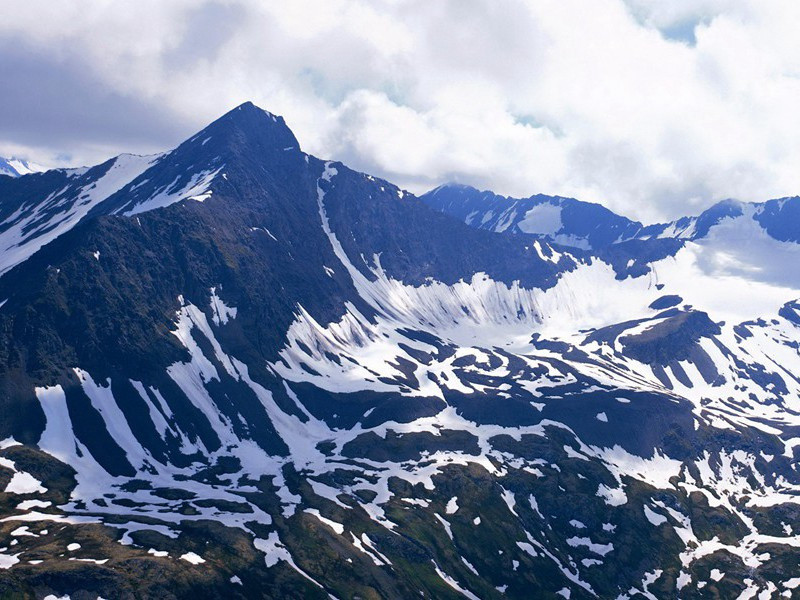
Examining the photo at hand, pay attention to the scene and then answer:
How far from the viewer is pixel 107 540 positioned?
197 metres

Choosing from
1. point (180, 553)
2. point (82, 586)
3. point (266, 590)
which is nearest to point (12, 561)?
point (82, 586)

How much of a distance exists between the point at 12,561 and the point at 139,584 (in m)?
29.8

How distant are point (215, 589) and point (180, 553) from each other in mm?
16273

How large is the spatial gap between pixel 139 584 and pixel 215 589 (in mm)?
19375

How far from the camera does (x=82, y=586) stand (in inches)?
6722

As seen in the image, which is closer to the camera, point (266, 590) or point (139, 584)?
point (139, 584)

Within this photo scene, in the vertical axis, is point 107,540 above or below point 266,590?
above

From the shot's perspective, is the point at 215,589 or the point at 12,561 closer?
the point at 12,561

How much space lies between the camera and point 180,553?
7810 inches

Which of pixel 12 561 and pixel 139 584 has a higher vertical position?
pixel 12 561

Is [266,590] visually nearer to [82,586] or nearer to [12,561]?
[82,586]

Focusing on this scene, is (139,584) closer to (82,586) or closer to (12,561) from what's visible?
(82,586)

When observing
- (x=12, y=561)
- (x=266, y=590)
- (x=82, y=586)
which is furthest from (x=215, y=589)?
(x=12, y=561)

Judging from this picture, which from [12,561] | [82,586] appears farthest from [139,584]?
[12,561]
